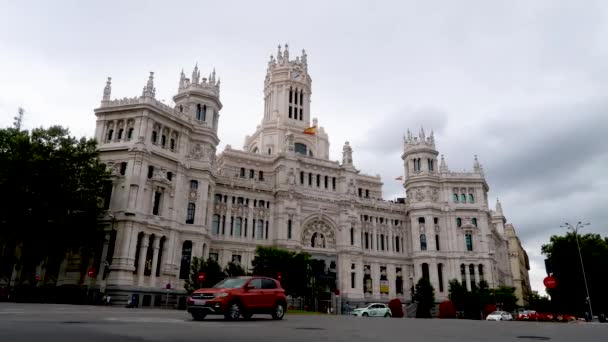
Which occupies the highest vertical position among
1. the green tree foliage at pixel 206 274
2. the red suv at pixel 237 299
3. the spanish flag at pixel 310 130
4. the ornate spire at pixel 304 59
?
the ornate spire at pixel 304 59

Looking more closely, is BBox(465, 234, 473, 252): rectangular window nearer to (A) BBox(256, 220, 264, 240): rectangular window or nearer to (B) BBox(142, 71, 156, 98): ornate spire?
(A) BBox(256, 220, 264, 240): rectangular window

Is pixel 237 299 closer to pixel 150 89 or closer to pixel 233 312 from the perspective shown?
pixel 233 312

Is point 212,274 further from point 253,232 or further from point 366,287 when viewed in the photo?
point 366,287

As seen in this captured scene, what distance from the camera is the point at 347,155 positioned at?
2707 inches

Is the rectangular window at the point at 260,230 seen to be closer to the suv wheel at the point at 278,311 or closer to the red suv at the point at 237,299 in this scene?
the suv wheel at the point at 278,311

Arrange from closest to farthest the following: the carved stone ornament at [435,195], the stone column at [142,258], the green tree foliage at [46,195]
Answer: the green tree foliage at [46,195]
the stone column at [142,258]
the carved stone ornament at [435,195]

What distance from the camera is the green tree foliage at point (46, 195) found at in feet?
118

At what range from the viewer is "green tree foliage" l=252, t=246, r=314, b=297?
145 feet

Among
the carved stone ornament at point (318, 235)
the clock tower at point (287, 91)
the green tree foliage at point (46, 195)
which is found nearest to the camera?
the green tree foliage at point (46, 195)

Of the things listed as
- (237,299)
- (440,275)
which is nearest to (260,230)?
(440,275)

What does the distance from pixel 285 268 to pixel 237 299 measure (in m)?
28.3

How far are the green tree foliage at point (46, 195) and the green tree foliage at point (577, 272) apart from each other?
5826 cm

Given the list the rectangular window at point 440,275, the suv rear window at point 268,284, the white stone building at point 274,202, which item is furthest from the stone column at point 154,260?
the rectangular window at point 440,275

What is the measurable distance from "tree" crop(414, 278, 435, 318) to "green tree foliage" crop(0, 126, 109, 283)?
128 ft
